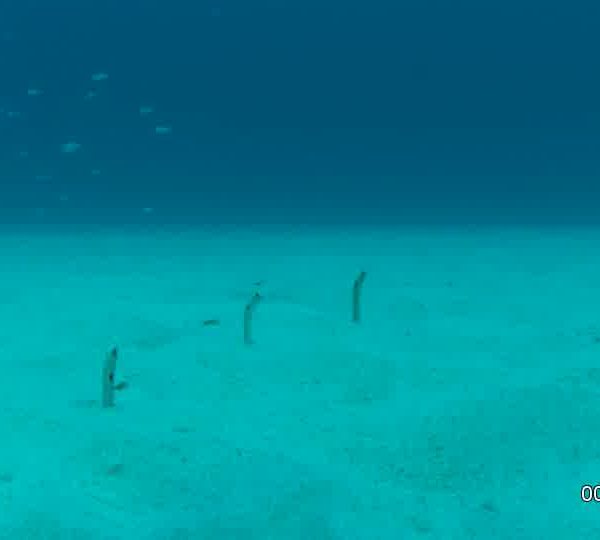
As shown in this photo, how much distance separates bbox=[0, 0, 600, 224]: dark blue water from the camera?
214 ft

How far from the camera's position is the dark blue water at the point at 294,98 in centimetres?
6519

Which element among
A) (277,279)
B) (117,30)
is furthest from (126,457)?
(117,30)

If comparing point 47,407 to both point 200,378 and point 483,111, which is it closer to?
point 200,378

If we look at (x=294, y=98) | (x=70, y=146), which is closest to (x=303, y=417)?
(x=70, y=146)

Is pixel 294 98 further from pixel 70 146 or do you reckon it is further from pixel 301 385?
pixel 301 385

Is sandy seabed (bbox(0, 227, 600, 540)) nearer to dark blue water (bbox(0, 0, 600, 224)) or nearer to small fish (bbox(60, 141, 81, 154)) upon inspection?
small fish (bbox(60, 141, 81, 154))

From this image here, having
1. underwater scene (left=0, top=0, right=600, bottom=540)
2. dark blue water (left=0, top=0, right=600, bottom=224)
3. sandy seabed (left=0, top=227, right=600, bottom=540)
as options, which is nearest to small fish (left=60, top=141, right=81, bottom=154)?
dark blue water (left=0, top=0, right=600, bottom=224)

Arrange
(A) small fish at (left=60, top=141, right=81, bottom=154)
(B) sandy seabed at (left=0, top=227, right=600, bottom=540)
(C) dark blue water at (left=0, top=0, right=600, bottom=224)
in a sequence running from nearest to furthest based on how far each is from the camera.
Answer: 1. (B) sandy seabed at (left=0, top=227, right=600, bottom=540)
2. (A) small fish at (left=60, top=141, right=81, bottom=154)
3. (C) dark blue water at (left=0, top=0, right=600, bottom=224)

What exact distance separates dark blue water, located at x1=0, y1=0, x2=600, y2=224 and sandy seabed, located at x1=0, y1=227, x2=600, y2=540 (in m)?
50.9

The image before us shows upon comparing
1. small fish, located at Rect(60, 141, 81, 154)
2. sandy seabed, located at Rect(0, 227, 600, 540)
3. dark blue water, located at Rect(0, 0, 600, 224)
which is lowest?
sandy seabed, located at Rect(0, 227, 600, 540)

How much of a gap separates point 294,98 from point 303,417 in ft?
224

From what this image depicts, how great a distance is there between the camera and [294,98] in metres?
70.1

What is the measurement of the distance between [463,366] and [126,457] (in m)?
3.52

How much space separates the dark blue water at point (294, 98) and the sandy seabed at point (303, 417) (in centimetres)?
5090
